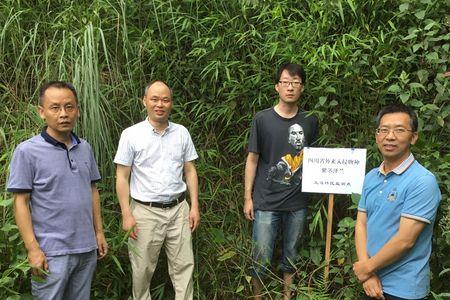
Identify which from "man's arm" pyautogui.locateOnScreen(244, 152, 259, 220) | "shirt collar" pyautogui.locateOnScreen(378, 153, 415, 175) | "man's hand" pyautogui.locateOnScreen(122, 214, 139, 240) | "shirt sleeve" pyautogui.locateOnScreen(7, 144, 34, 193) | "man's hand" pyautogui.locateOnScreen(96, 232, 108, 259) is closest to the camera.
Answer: "shirt collar" pyautogui.locateOnScreen(378, 153, 415, 175)

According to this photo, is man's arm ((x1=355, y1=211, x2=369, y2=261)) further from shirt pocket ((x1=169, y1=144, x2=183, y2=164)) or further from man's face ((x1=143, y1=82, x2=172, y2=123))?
man's face ((x1=143, y1=82, x2=172, y2=123))

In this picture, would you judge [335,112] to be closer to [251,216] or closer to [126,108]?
[251,216]

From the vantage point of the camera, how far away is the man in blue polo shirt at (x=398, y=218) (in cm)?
231

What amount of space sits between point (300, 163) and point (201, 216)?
36.3 inches

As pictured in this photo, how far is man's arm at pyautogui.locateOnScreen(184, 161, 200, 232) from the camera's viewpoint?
339 cm

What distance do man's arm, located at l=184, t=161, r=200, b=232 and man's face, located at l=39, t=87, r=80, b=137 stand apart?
983 millimetres

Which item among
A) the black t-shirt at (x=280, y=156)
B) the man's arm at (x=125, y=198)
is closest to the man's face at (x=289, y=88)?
the black t-shirt at (x=280, y=156)

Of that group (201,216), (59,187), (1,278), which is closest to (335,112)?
(201,216)

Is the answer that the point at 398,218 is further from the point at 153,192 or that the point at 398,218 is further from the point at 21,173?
the point at 21,173

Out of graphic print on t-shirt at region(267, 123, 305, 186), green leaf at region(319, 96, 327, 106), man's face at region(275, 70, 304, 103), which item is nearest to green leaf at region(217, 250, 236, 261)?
graphic print on t-shirt at region(267, 123, 305, 186)

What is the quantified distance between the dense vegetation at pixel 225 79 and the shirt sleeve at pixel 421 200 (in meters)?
0.87

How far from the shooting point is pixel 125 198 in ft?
10.6

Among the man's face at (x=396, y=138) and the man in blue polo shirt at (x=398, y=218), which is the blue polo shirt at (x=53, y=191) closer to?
the man in blue polo shirt at (x=398, y=218)

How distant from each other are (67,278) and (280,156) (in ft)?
5.19
